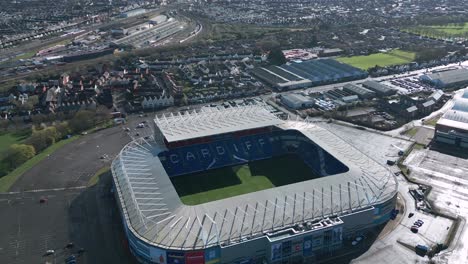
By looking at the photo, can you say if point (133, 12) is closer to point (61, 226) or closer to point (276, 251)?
point (61, 226)

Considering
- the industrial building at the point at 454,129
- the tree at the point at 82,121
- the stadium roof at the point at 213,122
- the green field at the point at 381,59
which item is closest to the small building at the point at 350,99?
the industrial building at the point at 454,129

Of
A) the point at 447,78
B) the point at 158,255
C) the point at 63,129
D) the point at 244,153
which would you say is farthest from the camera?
the point at 447,78

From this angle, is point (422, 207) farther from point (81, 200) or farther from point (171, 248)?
point (81, 200)

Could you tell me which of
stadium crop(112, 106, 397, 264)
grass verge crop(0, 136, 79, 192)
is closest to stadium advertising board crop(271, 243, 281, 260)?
stadium crop(112, 106, 397, 264)

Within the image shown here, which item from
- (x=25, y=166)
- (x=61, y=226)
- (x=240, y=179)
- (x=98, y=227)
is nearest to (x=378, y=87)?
(x=240, y=179)

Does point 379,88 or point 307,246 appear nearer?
point 307,246

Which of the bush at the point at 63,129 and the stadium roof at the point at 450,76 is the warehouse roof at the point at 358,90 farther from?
the bush at the point at 63,129

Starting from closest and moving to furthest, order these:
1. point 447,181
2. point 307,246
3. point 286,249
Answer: point 286,249, point 307,246, point 447,181
